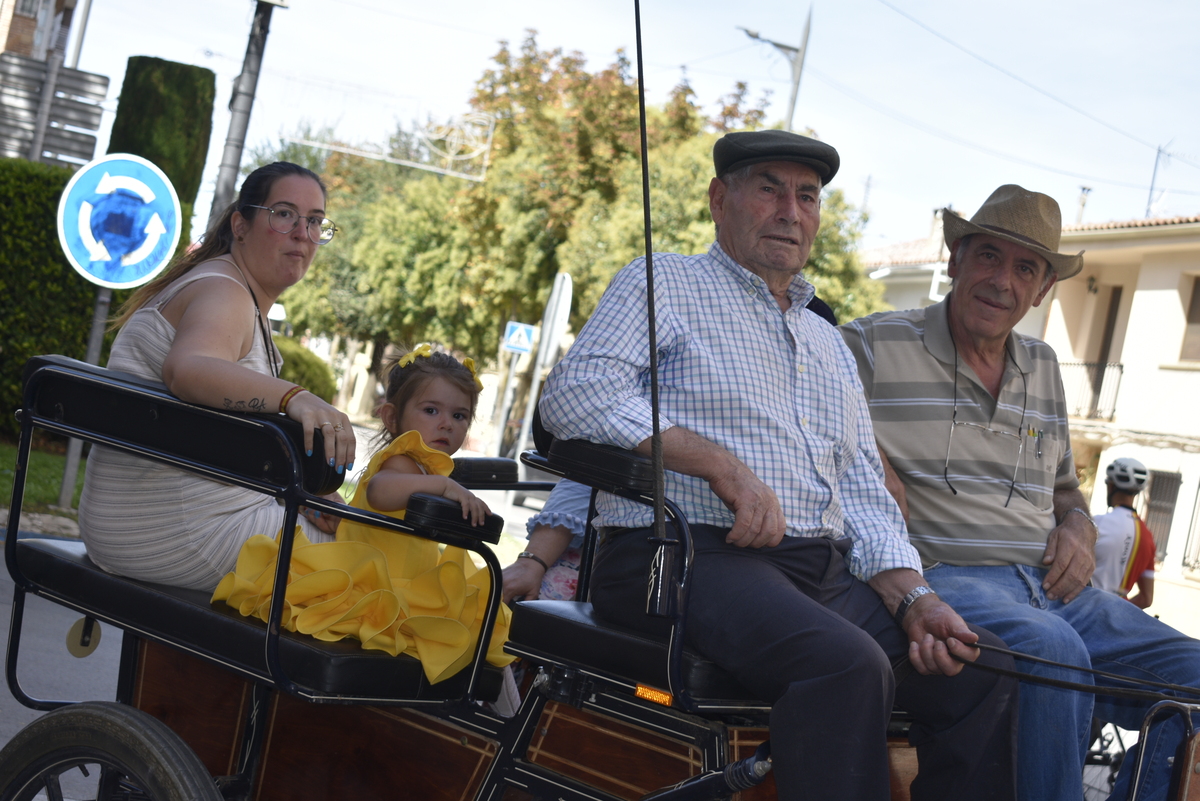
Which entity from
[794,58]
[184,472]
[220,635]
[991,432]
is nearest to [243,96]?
[184,472]

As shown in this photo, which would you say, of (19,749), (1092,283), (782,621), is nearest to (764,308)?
(782,621)

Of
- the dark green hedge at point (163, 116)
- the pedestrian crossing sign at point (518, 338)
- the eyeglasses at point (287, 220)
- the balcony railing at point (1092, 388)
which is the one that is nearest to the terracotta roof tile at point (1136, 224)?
the balcony railing at point (1092, 388)

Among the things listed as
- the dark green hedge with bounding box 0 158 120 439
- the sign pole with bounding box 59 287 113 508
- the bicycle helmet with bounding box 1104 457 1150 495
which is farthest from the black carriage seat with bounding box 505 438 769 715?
the dark green hedge with bounding box 0 158 120 439

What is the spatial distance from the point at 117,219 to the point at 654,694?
5.28 m

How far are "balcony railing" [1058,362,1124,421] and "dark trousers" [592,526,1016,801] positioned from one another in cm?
2130

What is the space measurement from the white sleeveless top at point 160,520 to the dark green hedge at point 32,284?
7.96 m

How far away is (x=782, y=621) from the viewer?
2117 mm

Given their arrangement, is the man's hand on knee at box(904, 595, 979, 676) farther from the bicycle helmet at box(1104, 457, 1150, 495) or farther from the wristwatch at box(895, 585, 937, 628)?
the bicycle helmet at box(1104, 457, 1150, 495)

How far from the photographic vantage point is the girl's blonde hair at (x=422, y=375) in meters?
3.20

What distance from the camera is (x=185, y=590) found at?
2566 millimetres

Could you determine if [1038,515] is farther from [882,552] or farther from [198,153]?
[198,153]

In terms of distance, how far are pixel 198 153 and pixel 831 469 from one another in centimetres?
994

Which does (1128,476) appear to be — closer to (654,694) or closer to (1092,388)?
(654,694)

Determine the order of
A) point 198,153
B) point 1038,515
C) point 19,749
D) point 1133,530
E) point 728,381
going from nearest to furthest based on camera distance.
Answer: point 19,749 → point 728,381 → point 1038,515 → point 1133,530 → point 198,153
